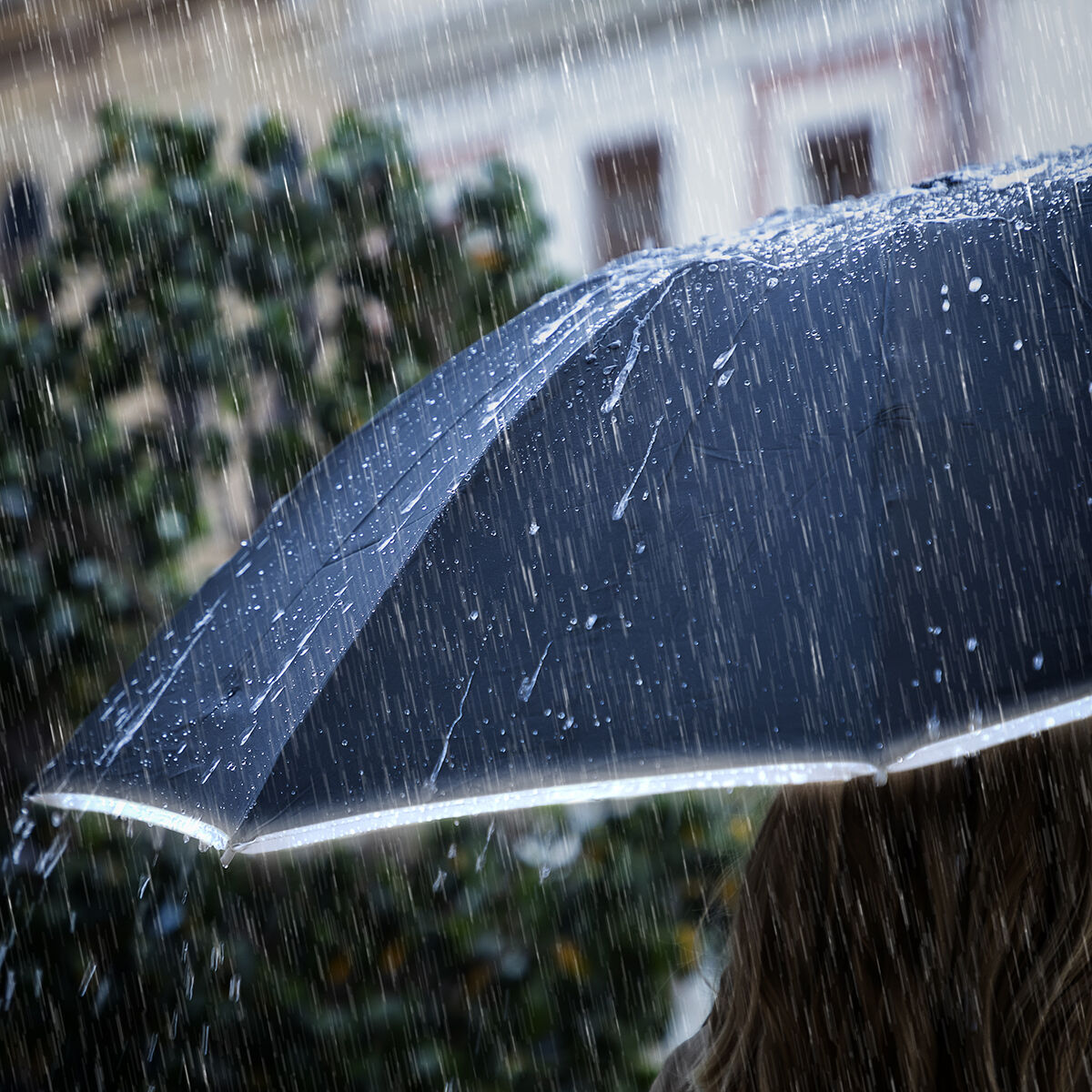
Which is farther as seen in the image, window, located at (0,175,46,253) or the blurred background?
window, located at (0,175,46,253)

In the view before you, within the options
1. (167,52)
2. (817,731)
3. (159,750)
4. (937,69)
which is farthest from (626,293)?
(167,52)

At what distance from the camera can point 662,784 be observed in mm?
997

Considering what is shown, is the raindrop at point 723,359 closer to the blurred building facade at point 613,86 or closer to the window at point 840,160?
the blurred building facade at point 613,86

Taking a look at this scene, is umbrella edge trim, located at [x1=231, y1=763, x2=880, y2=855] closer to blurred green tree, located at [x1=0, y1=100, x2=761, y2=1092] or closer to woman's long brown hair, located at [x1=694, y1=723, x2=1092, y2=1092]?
woman's long brown hair, located at [x1=694, y1=723, x2=1092, y2=1092]

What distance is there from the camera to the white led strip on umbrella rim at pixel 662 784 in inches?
37.0

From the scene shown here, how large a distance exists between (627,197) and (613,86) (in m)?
1.15

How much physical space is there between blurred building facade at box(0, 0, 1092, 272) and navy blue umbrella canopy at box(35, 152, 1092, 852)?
9.87 metres

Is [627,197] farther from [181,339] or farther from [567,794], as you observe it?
[567,794]

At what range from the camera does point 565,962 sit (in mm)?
2684

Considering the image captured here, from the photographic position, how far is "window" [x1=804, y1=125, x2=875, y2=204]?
10.9m

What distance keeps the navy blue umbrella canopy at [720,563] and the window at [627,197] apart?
10974 mm

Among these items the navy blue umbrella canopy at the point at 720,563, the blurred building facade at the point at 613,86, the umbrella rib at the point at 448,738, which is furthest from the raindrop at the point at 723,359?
the blurred building facade at the point at 613,86

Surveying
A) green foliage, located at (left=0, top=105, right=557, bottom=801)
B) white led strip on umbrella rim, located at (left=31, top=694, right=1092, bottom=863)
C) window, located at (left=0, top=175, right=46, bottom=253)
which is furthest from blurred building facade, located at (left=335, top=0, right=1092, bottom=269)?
white led strip on umbrella rim, located at (left=31, top=694, right=1092, bottom=863)

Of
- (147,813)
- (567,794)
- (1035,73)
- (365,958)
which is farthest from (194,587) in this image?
(1035,73)
